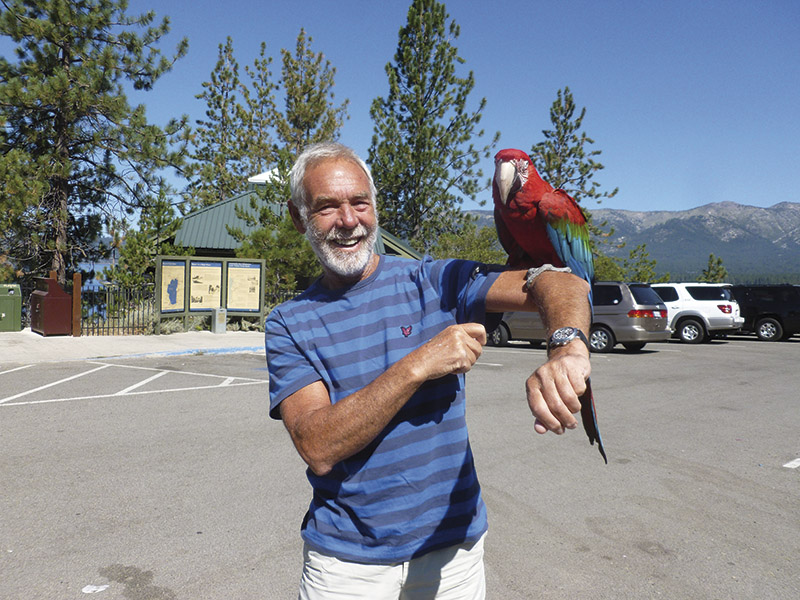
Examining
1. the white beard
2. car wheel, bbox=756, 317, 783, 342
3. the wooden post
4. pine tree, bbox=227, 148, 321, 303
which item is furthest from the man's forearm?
A: car wheel, bbox=756, 317, 783, 342

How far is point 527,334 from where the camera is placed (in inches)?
602

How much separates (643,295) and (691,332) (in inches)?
179

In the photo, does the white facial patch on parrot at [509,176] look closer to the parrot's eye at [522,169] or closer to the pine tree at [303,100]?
the parrot's eye at [522,169]

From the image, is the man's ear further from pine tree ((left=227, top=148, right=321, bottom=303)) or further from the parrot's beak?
pine tree ((left=227, top=148, right=321, bottom=303))

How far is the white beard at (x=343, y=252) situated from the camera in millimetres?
1727

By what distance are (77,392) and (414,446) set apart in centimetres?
834

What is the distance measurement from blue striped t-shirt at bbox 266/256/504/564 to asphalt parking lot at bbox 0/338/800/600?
1.88m

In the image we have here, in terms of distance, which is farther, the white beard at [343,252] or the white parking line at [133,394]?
the white parking line at [133,394]

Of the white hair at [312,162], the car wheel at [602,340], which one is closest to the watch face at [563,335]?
the white hair at [312,162]

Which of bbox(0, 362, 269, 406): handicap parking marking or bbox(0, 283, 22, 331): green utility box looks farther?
bbox(0, 283, 22, 331): green utility box

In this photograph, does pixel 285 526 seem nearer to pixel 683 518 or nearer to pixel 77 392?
pixel 683 518

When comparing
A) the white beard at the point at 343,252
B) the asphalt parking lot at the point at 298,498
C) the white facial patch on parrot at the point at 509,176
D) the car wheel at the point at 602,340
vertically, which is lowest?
the asphalt parking lot at the point at 298,498

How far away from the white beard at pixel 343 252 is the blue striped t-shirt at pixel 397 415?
0.21 ft

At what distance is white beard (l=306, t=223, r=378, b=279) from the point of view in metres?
1.73
